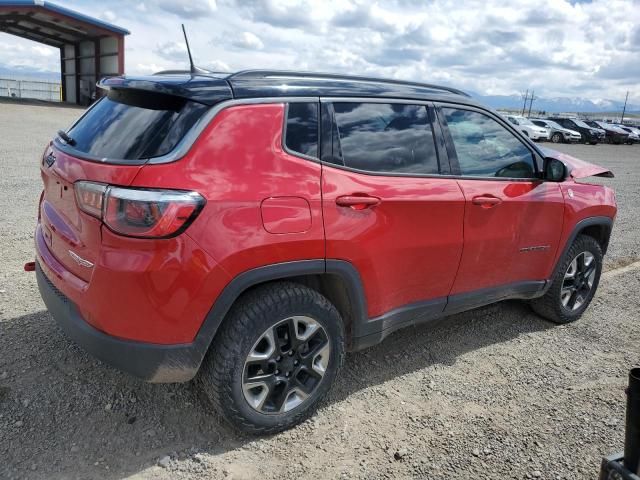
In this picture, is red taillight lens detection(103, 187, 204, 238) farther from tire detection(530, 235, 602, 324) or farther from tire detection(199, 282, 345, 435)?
tire detection(530, 235, 602, 324)

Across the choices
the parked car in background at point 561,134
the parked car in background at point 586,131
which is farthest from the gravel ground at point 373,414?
the parked car in background at point 586,131

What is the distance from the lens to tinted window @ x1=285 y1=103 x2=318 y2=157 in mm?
2715

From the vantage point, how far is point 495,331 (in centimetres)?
434

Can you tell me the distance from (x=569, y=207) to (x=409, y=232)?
5.56ft

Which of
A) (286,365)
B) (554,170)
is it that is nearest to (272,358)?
(286,365)

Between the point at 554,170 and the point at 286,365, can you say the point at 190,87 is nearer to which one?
the point at 286,365

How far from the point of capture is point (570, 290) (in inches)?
177

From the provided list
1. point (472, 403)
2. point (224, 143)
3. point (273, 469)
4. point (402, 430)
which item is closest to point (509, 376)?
point (472, 403)

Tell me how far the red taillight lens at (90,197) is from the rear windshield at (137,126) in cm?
17

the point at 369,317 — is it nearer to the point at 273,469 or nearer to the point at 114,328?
the point at 273,469

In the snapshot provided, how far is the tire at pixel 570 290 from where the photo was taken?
433 centimetres

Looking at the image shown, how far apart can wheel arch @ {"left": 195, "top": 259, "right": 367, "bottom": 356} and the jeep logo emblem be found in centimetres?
129

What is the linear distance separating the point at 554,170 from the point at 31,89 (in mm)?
46505

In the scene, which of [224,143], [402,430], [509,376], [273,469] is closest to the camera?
[224,143]
